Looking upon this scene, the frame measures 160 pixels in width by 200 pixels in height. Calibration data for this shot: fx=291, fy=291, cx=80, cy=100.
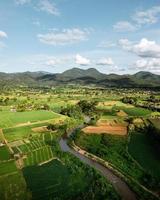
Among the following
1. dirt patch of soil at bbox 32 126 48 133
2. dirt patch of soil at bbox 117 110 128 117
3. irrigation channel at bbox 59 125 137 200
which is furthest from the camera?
dirt patch of soil at bbox 117 110 128 117

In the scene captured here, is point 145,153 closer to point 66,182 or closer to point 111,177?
→ point 111,177

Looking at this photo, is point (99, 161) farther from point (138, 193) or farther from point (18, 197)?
point (18, 197)

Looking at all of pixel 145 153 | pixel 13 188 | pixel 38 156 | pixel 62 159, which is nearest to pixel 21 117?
pixel 38 156

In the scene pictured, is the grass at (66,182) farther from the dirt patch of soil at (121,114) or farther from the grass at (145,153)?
the dirt patch of soil at (121,114)

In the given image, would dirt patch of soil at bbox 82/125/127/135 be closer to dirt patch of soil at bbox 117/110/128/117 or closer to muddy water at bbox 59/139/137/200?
muddy water at bbox 59/139/137/200

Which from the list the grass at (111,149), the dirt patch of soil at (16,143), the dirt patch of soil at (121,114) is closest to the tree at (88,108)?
the dirt patch of soil at (121,114)

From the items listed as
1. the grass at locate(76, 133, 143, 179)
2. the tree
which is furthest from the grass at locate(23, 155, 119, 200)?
the tree
